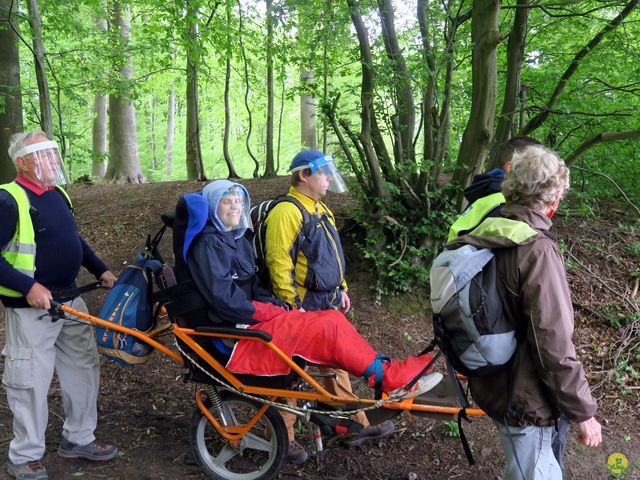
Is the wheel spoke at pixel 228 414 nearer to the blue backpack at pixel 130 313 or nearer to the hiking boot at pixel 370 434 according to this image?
the blue backpack at pixel 130 313

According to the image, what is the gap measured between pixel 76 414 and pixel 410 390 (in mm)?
2419

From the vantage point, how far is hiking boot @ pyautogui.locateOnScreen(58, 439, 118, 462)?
12.0 feet

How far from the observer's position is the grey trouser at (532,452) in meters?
2.23

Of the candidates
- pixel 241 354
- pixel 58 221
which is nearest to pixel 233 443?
pixel 241 354

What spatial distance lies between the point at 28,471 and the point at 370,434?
2.31m

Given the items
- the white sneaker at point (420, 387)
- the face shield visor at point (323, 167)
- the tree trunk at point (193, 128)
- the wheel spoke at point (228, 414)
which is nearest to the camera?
the white sneaker at point (420, 387)

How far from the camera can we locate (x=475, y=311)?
214cm

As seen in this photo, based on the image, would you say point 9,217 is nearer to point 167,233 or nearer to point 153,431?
point 153,431

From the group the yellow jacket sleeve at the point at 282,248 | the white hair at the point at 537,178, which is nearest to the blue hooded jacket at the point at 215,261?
the yellow jacket sleeve at the point at 282,248

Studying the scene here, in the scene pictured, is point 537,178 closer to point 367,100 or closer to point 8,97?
point 367,100

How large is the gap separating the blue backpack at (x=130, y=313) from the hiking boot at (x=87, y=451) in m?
0.75

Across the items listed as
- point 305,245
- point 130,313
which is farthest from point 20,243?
point 305,245

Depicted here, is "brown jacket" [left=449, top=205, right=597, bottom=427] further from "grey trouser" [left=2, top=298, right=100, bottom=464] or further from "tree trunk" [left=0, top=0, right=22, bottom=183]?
"tree trunk" [left=0, top=0, right=22, bottom=183]

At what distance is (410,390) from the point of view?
284cm
